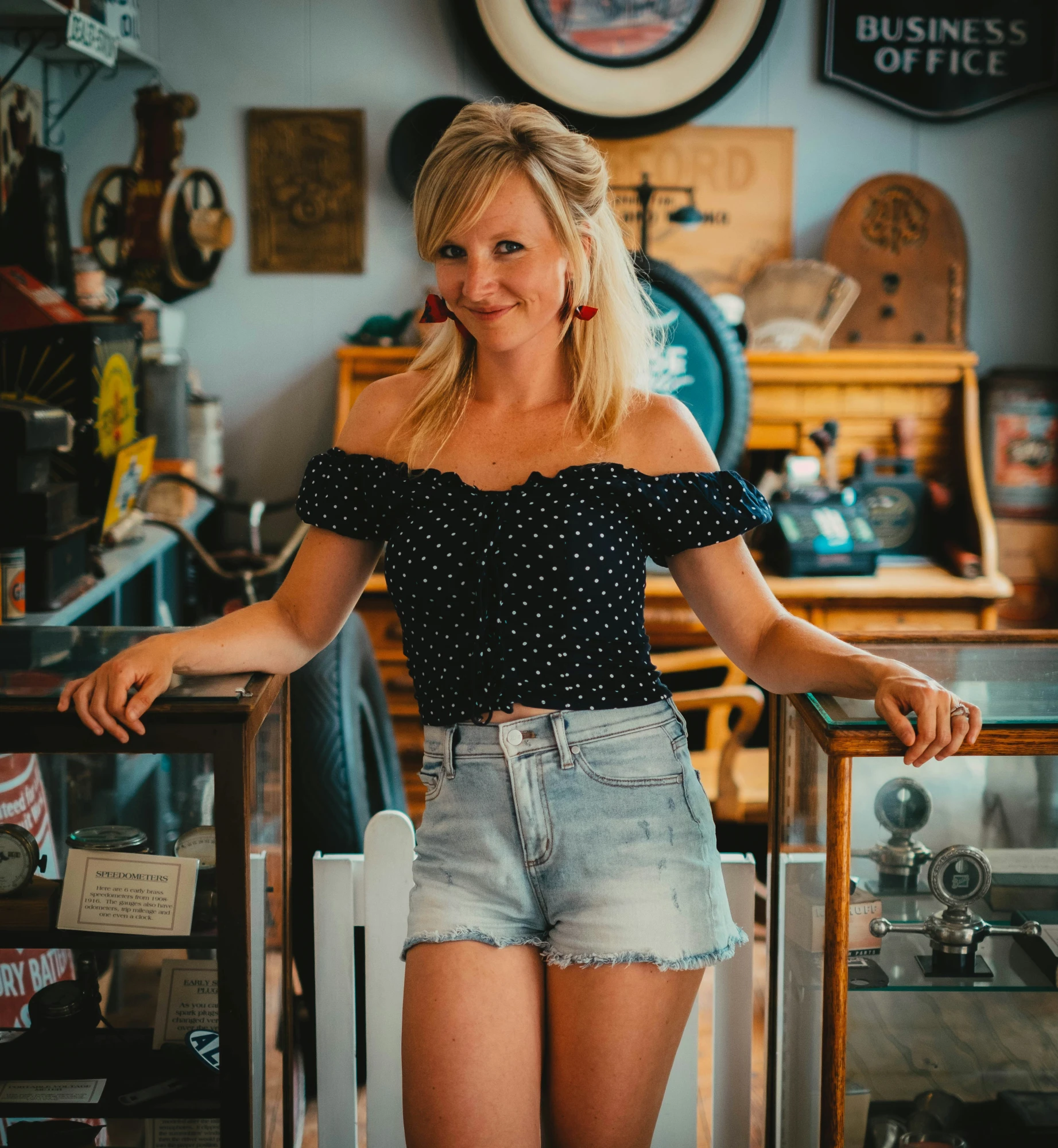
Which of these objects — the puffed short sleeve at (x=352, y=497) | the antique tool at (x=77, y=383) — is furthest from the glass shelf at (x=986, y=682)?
the antique tool at (x=77, y=383)

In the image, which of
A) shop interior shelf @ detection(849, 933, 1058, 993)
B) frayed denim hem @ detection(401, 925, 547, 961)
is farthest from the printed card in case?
shop interior shelf @ detection(849, 933, 1058, 993)

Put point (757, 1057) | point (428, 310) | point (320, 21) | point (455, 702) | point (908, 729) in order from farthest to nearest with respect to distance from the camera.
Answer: point (320, 21), point (757, 1057), point (428, 310), point (455, 702), point (908, 729)

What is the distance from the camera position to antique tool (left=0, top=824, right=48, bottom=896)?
1.52 m

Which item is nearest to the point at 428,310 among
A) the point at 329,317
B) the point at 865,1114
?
the point at 865,1114

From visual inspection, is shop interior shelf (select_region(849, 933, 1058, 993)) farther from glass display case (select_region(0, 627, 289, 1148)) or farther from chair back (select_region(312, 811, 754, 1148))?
glass display case (select_region(0, 627, 289, 1148))

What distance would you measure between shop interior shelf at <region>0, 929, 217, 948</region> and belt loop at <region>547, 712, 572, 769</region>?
0.44 metres

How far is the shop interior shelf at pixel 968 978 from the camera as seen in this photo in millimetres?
1503

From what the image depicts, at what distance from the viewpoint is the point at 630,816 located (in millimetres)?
1357

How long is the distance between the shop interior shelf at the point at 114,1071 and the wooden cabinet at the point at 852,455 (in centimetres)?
187

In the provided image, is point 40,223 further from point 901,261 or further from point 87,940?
point 901,261

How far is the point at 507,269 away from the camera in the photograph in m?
1.44

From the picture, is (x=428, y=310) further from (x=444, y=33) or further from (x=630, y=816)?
(x=444, y=33)

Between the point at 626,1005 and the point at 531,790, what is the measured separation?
248 millimetres

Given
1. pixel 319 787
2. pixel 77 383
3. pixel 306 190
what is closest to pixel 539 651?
pixel 319 787
